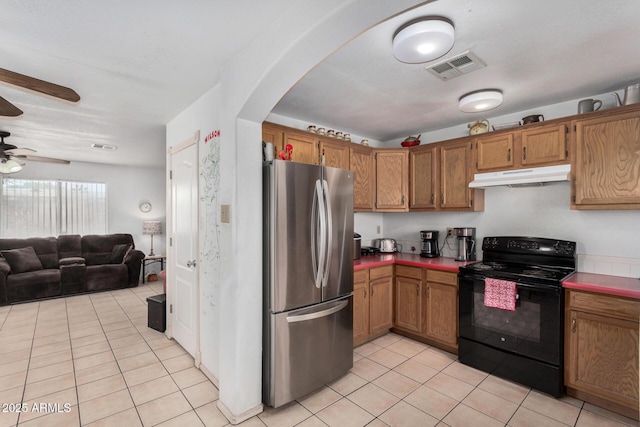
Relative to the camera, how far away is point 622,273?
98.9 inches

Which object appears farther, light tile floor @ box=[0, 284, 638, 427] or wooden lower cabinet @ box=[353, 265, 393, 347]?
wooden lower cabinet @ box=[353, 265, 393, 347]

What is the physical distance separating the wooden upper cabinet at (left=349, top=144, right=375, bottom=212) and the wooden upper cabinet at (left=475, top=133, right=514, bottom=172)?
118cm

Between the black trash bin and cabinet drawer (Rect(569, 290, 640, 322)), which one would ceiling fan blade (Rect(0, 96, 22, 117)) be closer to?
the black trash bin

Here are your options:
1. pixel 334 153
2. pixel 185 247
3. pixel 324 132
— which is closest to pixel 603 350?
pixel 334 153

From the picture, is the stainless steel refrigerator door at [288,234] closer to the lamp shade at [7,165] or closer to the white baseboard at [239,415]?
the white baseboard at [239,415]

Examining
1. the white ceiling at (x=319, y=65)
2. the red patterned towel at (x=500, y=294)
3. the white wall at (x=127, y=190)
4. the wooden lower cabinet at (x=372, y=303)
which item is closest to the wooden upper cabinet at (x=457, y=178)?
the white ceiling at (x=319, y=65)

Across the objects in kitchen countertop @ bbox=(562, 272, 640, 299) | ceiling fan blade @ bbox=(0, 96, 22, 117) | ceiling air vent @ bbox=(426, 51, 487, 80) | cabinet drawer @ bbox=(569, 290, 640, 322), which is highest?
ceiling air vent @ bbox=(426, 51, 487, 80)

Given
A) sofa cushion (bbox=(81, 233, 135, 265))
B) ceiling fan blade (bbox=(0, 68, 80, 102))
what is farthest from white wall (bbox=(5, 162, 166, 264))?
ceiling fan blade (bbox=(0, 68, 80, 102))

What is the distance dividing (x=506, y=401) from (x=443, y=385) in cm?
45

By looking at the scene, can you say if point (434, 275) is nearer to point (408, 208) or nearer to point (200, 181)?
point (408, 208)

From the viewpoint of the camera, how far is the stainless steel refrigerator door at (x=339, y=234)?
245 cm

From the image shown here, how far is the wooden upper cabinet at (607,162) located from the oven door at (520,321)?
0.85 meters

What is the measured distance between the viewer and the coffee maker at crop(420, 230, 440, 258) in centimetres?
358

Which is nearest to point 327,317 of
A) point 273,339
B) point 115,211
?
point 273,339
